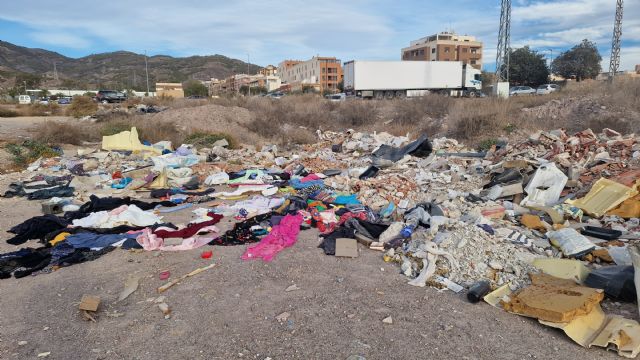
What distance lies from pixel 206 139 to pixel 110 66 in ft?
352

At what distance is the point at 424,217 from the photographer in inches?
220

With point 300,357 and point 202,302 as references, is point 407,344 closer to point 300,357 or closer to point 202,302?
point 300,357

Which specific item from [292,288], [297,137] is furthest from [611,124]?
[292,288]

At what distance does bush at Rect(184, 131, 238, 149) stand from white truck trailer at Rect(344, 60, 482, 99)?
18.8 m

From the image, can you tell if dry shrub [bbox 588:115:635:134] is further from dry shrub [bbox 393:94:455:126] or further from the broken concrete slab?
the broken concrete slab

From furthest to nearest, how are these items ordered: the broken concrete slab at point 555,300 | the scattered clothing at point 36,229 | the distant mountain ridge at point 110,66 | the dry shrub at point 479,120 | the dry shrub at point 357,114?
1. the distant mountain ridge at point 110,66
2. the dry shrub at point 357,114
3. the dry shrub at point 479,120
4. the scattered clothing at point 36,229
5. the broken concrete slab at point 555,300

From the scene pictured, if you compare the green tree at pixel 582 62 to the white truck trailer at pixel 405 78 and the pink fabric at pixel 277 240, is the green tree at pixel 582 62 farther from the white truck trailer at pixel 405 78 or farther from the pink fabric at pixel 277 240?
the pink fabric at pixel 277 240

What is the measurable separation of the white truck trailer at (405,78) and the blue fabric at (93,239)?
28.2 m

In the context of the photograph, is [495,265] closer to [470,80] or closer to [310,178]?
[310,178]

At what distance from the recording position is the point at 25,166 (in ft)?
37.4

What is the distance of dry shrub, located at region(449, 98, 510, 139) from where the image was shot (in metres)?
12.9

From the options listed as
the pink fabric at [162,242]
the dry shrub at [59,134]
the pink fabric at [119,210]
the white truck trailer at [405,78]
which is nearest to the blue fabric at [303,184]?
the pink fabric at [162,242]

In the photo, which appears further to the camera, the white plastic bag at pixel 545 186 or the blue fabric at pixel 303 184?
the blue fabric at pixel 303 184

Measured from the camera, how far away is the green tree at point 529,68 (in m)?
44.8
